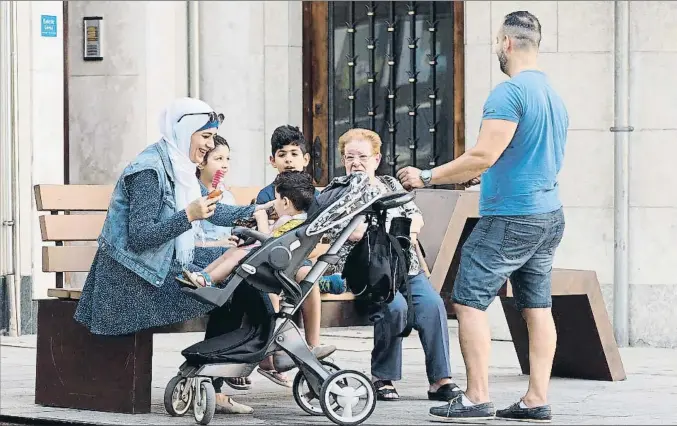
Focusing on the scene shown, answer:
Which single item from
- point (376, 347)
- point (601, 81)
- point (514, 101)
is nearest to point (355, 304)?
point (376, 347)

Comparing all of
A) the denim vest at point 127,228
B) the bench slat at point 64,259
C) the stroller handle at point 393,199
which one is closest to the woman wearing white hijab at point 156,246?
the denim vest at point 127,228

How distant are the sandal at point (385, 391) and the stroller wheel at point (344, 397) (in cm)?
102

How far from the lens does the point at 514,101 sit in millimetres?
7016

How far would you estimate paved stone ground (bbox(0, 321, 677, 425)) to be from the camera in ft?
24.0

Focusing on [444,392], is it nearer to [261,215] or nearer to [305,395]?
[305,395]

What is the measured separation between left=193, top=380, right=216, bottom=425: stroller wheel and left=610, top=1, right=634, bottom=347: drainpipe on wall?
4705 millimetres

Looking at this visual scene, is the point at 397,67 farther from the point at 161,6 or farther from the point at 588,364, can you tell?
the point at 588,364

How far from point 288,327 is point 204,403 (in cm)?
50

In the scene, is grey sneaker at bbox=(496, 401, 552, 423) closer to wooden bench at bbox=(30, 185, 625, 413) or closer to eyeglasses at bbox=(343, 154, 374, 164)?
wooden bench at bbox=(30, 185, 625, 413)

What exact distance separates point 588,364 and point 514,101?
2.47m

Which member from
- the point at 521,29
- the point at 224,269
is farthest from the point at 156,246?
the point at 521,29

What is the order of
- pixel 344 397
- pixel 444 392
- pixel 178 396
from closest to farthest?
1. pixel 344 397
2. pixel 178 396
3. pixel 444 392

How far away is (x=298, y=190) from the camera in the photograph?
7.54m

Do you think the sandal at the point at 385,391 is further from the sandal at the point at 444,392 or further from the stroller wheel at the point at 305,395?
the stroller wheel at the point at 305,395
